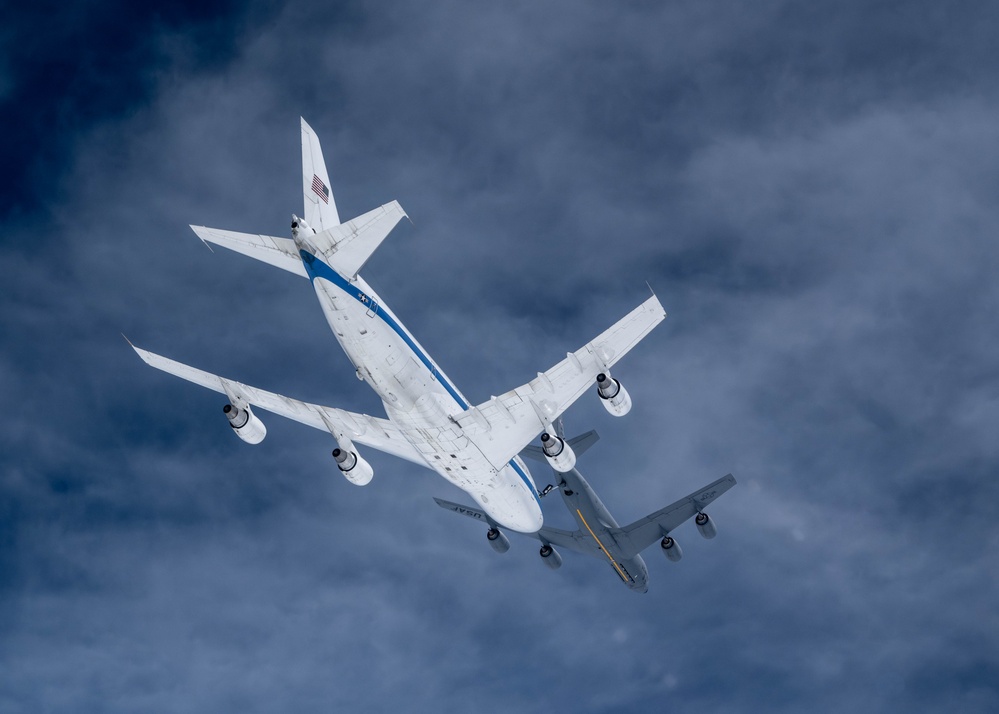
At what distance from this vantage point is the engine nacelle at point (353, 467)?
49.5 m

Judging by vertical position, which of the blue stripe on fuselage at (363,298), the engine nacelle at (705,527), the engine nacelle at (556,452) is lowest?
the engine nacelle at (556,452)

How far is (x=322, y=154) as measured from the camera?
47.6 m

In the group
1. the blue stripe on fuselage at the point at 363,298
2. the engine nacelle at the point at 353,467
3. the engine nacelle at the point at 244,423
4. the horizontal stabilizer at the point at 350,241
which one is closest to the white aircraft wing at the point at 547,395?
the blue stripe on fuselage at the point at 363,298

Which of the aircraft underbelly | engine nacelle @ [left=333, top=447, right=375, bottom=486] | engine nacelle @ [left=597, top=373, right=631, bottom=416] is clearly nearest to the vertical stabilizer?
the aircraft underbelly

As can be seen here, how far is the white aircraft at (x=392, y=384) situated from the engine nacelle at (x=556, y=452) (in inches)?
3.3

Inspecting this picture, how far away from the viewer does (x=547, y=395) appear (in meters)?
49.0

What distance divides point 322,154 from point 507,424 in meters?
16.8

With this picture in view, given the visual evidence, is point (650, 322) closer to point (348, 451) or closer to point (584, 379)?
point (584, 379)

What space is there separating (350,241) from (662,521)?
112ft

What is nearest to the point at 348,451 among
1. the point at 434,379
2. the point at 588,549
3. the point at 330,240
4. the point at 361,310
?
the point at 434,379

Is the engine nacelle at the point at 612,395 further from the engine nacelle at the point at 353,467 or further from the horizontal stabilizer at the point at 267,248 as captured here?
the horizontal stabilizer at the point at 267,248

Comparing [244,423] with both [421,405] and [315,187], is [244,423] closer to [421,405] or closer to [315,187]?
[421,405]

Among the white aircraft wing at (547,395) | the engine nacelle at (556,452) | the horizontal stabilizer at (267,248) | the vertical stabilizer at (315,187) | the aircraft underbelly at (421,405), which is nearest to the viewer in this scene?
the horizontal stabilizer at (267,248)

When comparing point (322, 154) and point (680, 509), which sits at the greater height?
point (322, 154)
